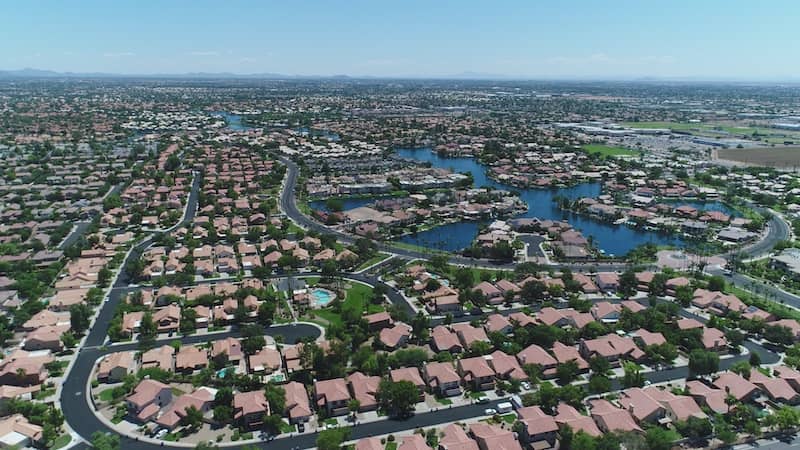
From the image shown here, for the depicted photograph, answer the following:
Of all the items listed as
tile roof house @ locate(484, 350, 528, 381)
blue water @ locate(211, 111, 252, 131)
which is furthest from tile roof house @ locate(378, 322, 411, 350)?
blue water @ locate(211, 111, 252, 131)

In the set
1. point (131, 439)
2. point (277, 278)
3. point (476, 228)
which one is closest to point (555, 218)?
point (476, 228)

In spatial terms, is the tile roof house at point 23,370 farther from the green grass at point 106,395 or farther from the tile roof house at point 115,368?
the green grass at point 106,395

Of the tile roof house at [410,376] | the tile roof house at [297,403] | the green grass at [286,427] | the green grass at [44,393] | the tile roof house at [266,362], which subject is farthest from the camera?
the tile roof house at [266,362]

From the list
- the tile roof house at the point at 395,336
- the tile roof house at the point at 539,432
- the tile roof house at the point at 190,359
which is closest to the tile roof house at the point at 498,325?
the tile roof house at the point at 395,336

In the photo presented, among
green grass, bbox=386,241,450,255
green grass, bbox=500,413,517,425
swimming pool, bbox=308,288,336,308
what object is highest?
green grass, bbox=386,241,450,255

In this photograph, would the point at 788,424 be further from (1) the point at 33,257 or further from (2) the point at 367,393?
(1) the point at 33,257

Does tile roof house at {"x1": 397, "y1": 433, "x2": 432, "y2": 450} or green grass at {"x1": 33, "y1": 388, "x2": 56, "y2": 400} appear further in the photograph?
green grass at {"x1": 33, "y1": 388, "x2": 56, "y2": 400}

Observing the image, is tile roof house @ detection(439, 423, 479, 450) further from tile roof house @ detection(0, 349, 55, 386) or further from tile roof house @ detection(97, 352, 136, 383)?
tile roof house @ detection(0, 349, 55, 386)
